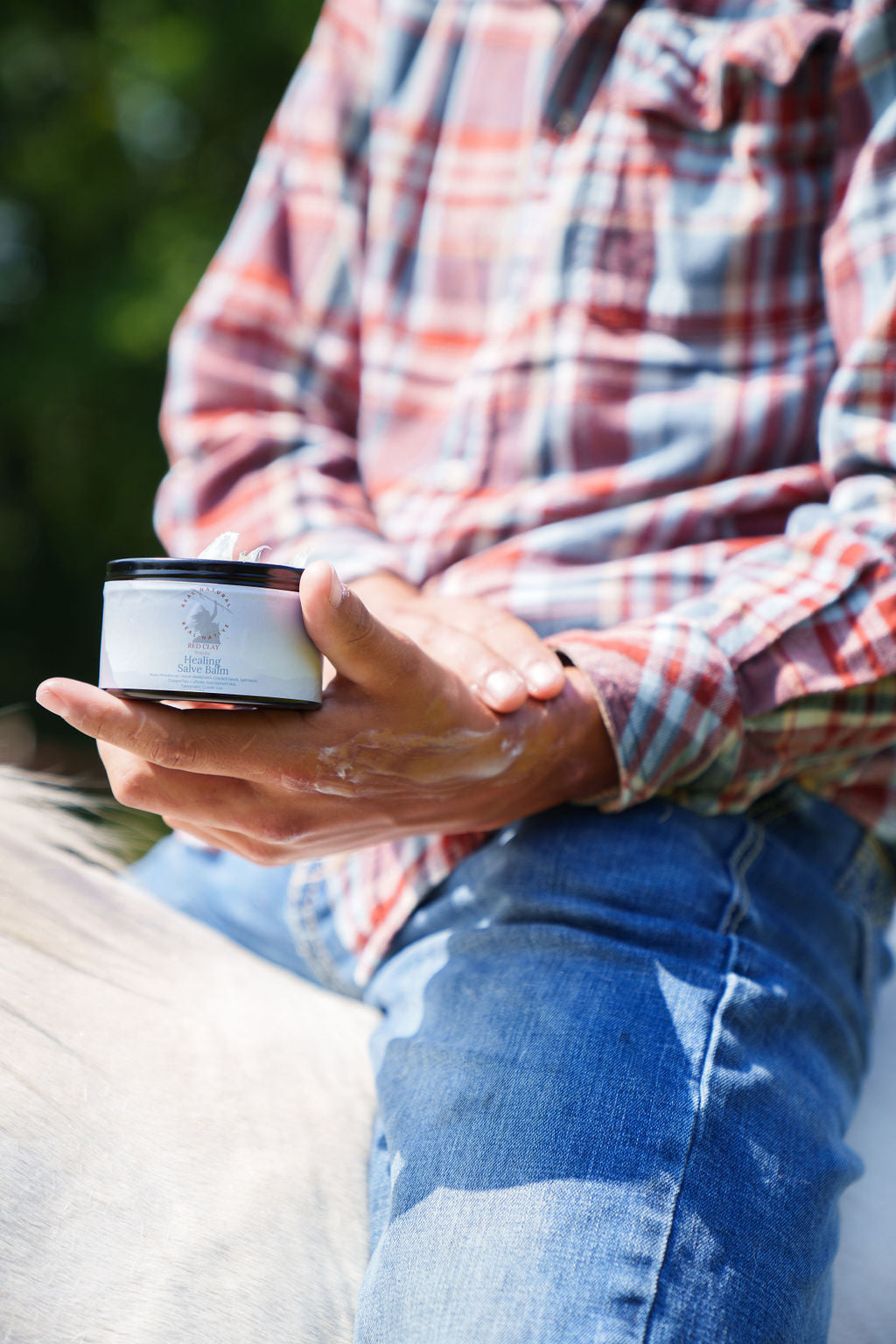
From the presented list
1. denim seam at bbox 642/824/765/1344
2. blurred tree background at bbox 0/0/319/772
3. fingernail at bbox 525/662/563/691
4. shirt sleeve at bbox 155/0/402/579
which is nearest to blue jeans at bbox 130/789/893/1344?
denim seam at bbox 642/824/765/1344

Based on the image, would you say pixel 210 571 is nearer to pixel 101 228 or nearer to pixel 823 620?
pixel 823 620

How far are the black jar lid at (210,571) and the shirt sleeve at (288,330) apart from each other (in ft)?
1.33

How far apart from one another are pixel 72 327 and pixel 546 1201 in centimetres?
544

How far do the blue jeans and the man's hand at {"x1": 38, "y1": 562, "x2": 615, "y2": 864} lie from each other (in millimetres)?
68

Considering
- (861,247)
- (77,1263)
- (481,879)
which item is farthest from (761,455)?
(77,1263)

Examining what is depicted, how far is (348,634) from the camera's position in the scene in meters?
0.48

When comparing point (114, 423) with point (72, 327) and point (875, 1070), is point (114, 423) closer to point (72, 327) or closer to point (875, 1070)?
point (72, 327)

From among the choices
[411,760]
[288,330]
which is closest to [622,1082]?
[411,760]

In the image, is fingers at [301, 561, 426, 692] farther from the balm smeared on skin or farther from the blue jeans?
the blue jeans

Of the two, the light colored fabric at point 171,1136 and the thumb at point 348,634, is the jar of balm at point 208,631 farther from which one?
the light colored fabric at point 171,1136

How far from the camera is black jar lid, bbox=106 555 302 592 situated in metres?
0.46

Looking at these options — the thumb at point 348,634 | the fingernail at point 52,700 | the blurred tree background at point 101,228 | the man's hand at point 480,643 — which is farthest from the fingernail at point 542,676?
the blurred tree background at point 101,228

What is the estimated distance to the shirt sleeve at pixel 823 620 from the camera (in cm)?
64

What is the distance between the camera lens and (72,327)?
5.14m
